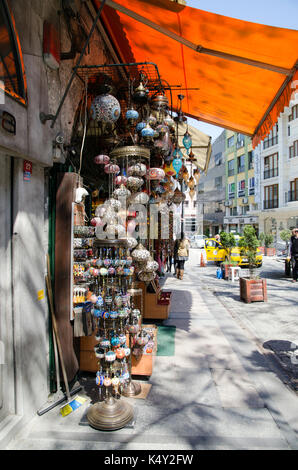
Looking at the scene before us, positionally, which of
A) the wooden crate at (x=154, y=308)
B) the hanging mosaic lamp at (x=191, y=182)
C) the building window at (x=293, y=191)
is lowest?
the wooden crate at (x=154, y=308)

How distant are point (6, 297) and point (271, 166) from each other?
33.5 m

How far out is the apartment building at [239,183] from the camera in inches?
1483

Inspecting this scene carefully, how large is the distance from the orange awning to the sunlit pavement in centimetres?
405

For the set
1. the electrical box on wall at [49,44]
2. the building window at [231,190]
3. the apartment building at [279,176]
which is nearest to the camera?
the electrical box on wall at [49,44]

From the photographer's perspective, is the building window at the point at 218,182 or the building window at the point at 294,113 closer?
the building window at the point at 294,113

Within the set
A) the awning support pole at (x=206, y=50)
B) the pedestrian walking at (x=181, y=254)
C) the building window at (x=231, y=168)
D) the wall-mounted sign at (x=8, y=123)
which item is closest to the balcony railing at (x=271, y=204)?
the building window at (x=231, y=168)

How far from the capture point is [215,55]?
3875 mm

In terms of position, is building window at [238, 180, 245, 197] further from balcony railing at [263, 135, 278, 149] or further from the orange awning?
the orange awning

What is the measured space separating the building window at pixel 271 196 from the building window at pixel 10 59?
106 feet

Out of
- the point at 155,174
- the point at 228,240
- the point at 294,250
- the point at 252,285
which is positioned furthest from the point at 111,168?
the point at 228,240

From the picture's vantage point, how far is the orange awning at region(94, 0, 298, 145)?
3.25m

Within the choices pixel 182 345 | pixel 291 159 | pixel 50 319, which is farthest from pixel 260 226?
pixel 50 319

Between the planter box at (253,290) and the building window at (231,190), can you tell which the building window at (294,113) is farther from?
the planter box at (253,290)

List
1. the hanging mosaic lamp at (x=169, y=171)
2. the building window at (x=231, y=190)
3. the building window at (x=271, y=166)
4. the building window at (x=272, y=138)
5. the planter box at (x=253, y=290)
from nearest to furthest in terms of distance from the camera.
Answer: the hanging mosaic lamp at (x=169, y=171)
the planter box at (x=253, y=290)
the building window at (x=272, y=138)
the building window at (x=271, y=166)
the building window at (x=231, y=190)
